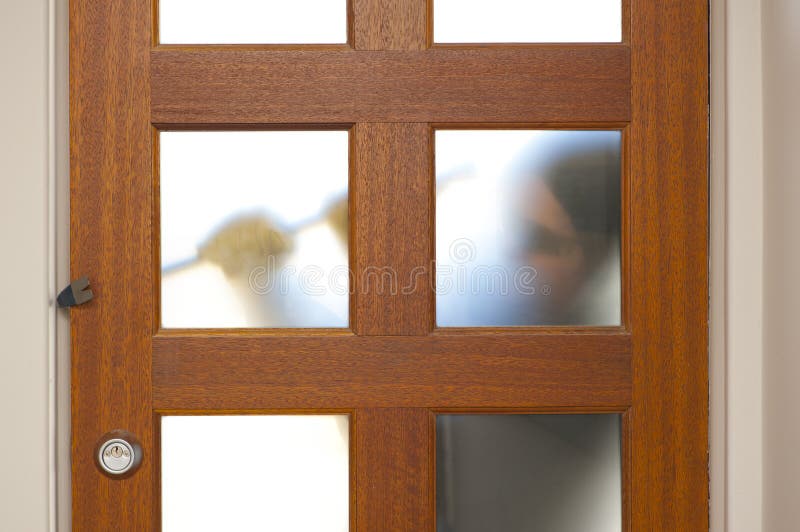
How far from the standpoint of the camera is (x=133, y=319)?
3.33ft

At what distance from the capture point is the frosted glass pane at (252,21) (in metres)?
1.03

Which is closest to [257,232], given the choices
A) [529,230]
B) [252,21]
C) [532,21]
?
[252,21]

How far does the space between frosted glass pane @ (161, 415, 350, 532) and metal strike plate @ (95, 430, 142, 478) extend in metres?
0.05

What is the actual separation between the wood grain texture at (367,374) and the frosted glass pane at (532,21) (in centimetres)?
50

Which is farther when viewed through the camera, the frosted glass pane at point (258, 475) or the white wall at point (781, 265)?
the frosted glass pane at point (258, 475)

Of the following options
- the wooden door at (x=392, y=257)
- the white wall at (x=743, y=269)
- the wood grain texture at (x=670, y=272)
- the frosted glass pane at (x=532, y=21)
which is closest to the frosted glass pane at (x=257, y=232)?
the wooden door at (x=392, y=257)

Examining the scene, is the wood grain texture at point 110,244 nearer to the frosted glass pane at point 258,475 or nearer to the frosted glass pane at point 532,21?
the frosted glass pane at point 258,475

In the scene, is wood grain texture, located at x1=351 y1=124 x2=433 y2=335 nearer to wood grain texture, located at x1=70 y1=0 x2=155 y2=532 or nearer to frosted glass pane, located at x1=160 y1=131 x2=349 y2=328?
frosted glass pane, located at x1=160 y1=131 x2=349 y2=328

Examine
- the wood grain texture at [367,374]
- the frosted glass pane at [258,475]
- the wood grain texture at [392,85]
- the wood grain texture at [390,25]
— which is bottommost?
the frosted glass pane at [258,475]

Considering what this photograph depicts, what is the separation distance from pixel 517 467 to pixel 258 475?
1.39 ft

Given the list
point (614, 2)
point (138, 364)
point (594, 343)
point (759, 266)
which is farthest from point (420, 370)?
point (614, 2)
